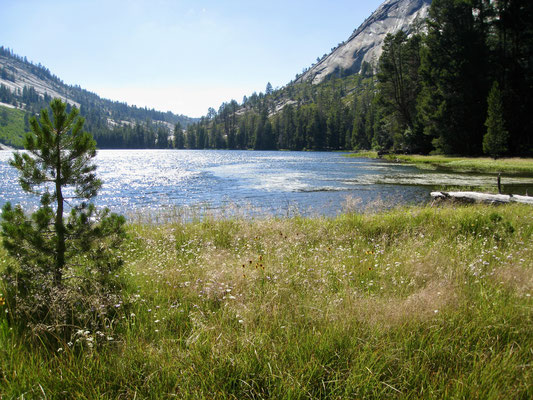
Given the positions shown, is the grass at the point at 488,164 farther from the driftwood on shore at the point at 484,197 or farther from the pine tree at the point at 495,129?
the driftwood on shore at the point at 484,197

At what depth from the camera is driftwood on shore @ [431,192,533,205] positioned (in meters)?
13.8

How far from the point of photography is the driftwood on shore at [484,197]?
13.8 metres

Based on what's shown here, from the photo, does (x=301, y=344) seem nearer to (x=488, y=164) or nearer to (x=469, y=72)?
(x=488, y=164)

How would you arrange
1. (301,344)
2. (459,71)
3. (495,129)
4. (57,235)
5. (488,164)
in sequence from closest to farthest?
(301,344), (57,235), (488,164), (495,129), (459,71)

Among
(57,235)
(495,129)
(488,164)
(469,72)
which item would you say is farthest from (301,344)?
(469,72)

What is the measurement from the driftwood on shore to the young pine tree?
15.7 m

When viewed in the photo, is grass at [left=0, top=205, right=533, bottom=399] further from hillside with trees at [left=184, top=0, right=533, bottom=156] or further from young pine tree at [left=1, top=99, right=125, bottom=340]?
hillside with trees at [left=184, top=0, right=533, bottom=156]

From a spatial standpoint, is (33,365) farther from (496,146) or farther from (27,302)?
(496,146)

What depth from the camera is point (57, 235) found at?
4188mm

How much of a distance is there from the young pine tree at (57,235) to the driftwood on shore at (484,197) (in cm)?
1566

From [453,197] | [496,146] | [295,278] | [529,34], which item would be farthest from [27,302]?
[529,34]

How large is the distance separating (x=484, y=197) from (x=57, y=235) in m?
17.2

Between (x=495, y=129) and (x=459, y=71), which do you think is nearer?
(x=495, y=129)

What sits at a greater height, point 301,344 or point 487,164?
point 487,164
